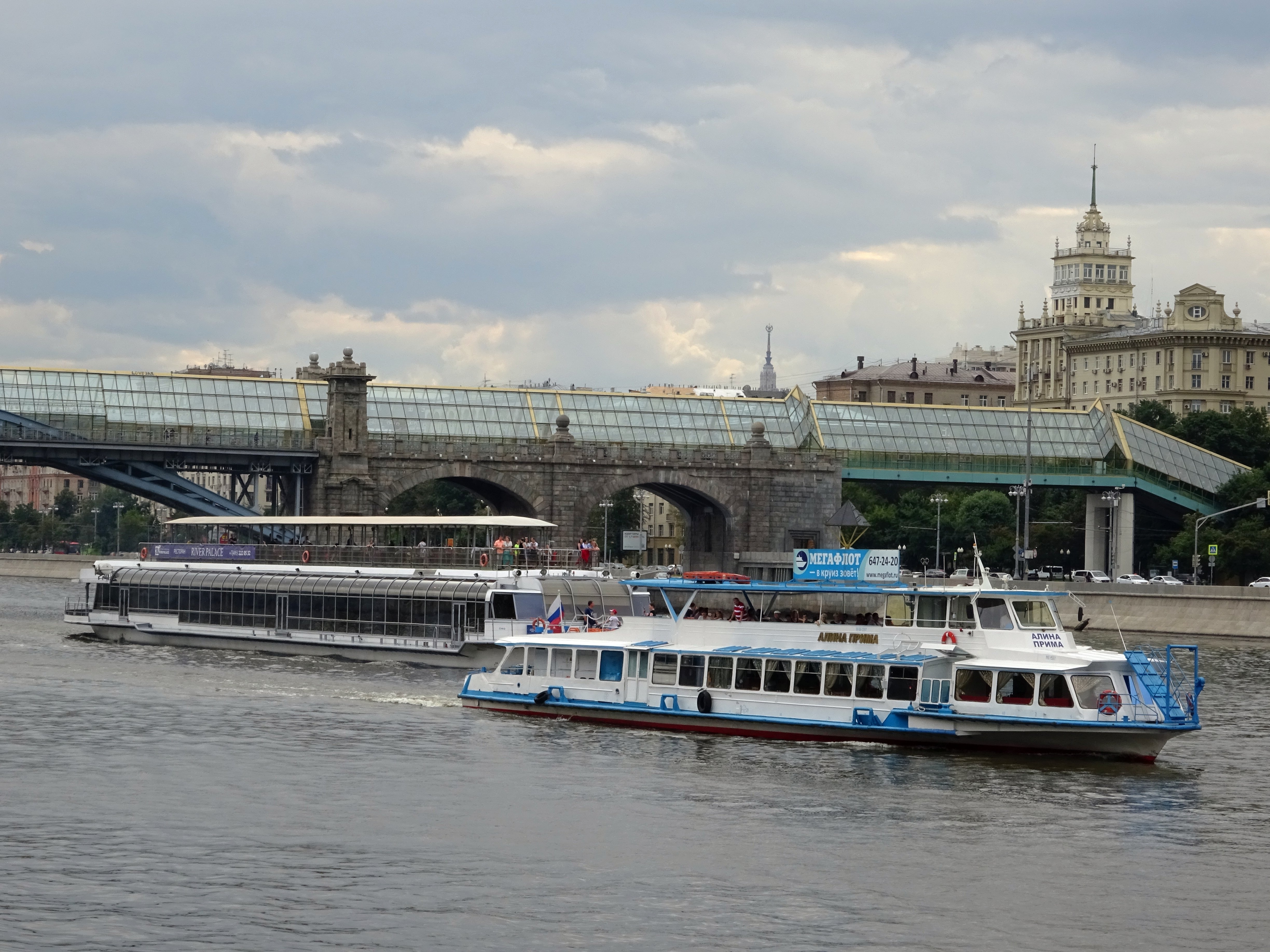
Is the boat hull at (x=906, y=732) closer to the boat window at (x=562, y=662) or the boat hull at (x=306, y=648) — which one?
the boat window at (x=562, y=662)

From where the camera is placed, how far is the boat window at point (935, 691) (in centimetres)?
4634

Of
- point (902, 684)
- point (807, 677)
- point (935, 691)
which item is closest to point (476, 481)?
point (807, 677)

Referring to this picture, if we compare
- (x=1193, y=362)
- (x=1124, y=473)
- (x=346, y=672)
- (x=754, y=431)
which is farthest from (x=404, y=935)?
(x=1193, y=362)

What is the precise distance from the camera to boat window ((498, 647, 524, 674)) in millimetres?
53438

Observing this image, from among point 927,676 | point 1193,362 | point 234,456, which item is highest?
point 1193,362

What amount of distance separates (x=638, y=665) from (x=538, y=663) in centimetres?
343

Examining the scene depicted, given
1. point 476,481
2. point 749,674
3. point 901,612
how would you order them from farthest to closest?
point 476,481 < point 749,674 < point 901,612

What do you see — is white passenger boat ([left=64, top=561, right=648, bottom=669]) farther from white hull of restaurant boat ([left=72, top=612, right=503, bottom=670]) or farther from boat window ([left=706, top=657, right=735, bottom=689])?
boat window ([left=706, top=657, right=735, bottom=689])

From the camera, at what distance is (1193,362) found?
648 ft

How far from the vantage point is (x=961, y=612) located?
47531mm

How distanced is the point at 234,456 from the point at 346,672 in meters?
42.3

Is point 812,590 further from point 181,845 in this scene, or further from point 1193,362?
point 1193,362

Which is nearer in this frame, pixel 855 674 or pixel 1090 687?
pixel 1090 687

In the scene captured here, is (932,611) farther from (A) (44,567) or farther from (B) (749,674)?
(A) (44,567)
